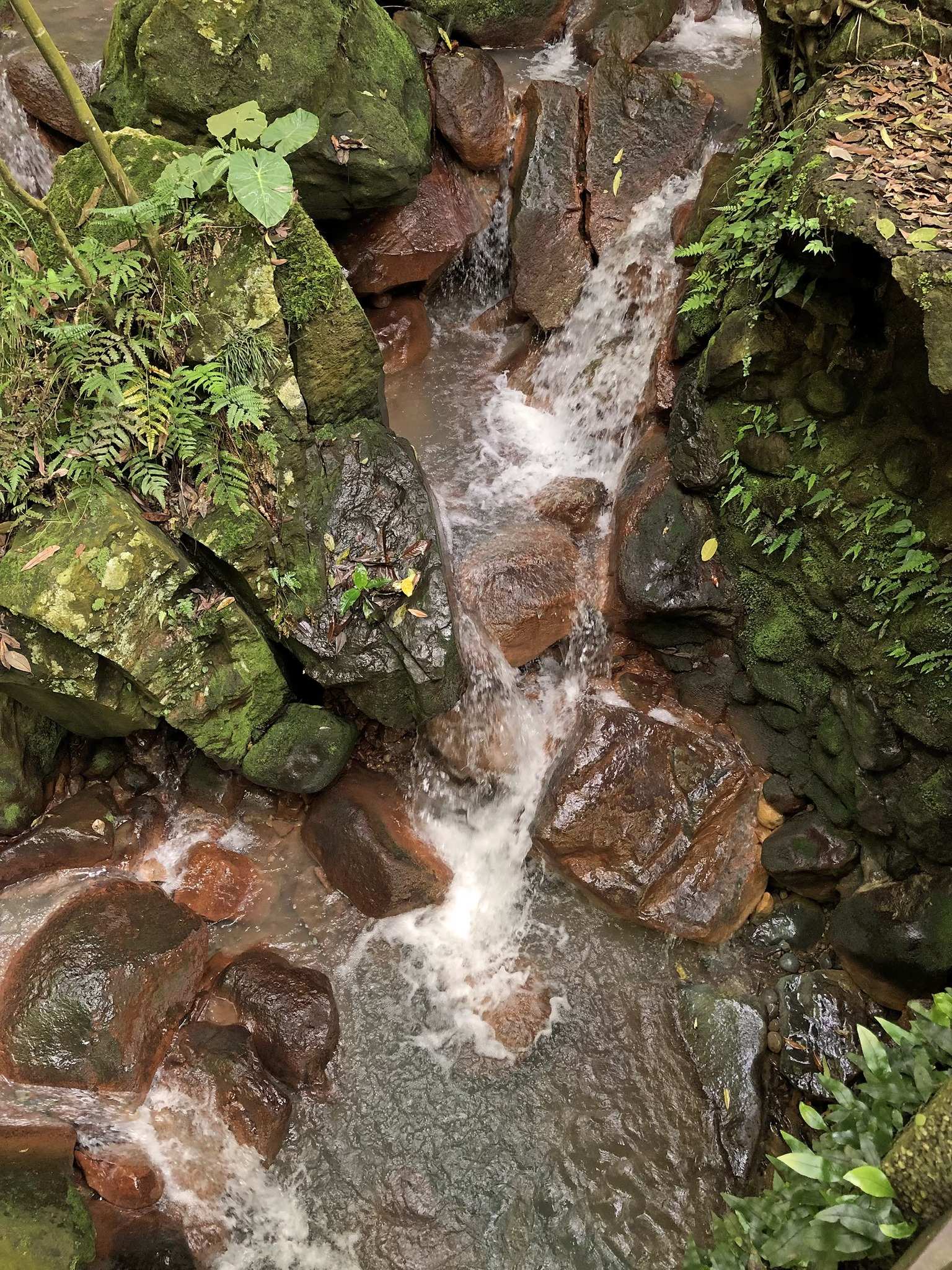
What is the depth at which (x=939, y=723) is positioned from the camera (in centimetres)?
476

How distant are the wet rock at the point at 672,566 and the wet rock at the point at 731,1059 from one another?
8.60ft

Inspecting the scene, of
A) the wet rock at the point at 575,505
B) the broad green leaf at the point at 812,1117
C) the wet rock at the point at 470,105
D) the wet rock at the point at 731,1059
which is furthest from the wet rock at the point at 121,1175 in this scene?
the wet rock at the point at 470,105

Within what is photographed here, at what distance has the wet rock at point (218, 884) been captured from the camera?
555 centimetres

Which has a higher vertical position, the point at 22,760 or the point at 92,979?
the point at 22,760

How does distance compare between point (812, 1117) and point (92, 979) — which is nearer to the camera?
point (812, 1117)

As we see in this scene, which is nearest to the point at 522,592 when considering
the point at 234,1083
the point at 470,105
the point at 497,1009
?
the point at 497,1009

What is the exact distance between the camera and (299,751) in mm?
5547

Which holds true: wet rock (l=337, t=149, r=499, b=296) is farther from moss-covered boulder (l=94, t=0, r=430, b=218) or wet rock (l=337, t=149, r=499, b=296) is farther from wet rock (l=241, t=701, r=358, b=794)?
wet rock (l=241, t=701, r=358, b=794)

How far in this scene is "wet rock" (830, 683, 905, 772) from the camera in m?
5.06

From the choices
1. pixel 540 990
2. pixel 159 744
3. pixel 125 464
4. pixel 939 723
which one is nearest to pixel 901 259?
pixel 939 723

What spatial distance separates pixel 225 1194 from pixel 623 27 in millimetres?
10263

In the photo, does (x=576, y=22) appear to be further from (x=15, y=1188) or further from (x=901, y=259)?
(x=15, y=1188)

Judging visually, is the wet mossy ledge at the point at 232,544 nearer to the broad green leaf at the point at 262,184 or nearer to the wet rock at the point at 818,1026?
the broad green leaf at the point at 262,184

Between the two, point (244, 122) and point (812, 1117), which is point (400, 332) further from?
point (812, 1117)
